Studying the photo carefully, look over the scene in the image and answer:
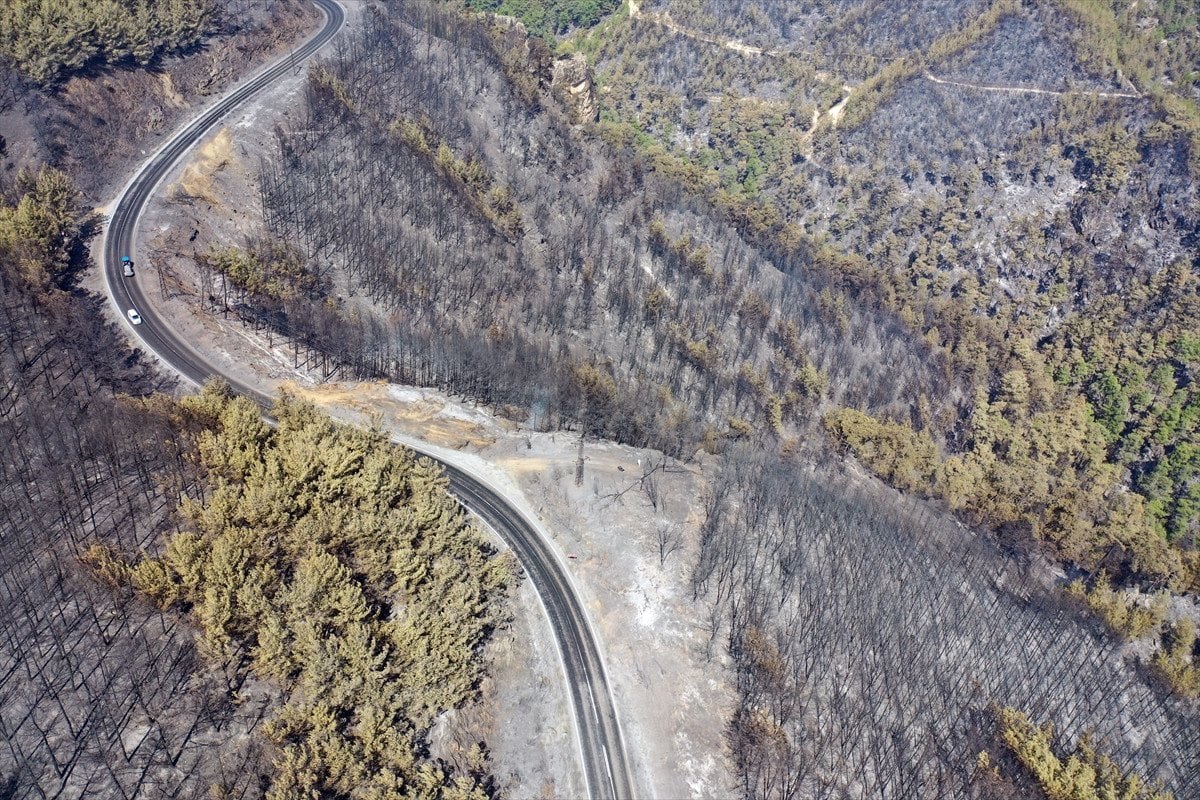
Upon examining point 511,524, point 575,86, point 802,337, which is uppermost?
point 575,86

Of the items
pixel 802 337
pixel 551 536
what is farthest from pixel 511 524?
pixel 802 337

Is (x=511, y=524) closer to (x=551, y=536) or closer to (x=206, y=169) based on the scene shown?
(x=551, y=536)

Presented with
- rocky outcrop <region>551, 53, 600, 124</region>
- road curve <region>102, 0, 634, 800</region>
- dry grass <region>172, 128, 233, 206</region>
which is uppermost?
rocky outcrop <region>551, 53, 600, 124</region>

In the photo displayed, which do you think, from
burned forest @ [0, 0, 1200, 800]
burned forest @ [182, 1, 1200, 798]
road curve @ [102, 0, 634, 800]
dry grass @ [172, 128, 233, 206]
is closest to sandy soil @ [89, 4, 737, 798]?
dry grass @ [172, 128, 233, 206]

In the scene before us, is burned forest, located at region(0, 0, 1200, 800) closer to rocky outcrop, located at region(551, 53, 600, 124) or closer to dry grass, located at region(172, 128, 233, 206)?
dry grass, located at region(172, 128, 233, 206)

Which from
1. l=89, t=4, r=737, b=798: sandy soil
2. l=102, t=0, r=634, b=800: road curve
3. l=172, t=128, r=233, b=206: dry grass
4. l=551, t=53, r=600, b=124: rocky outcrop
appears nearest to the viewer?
l=89, t=4, r=737, b=798: sandy soil

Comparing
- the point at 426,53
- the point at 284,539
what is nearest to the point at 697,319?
the point at 426,53
